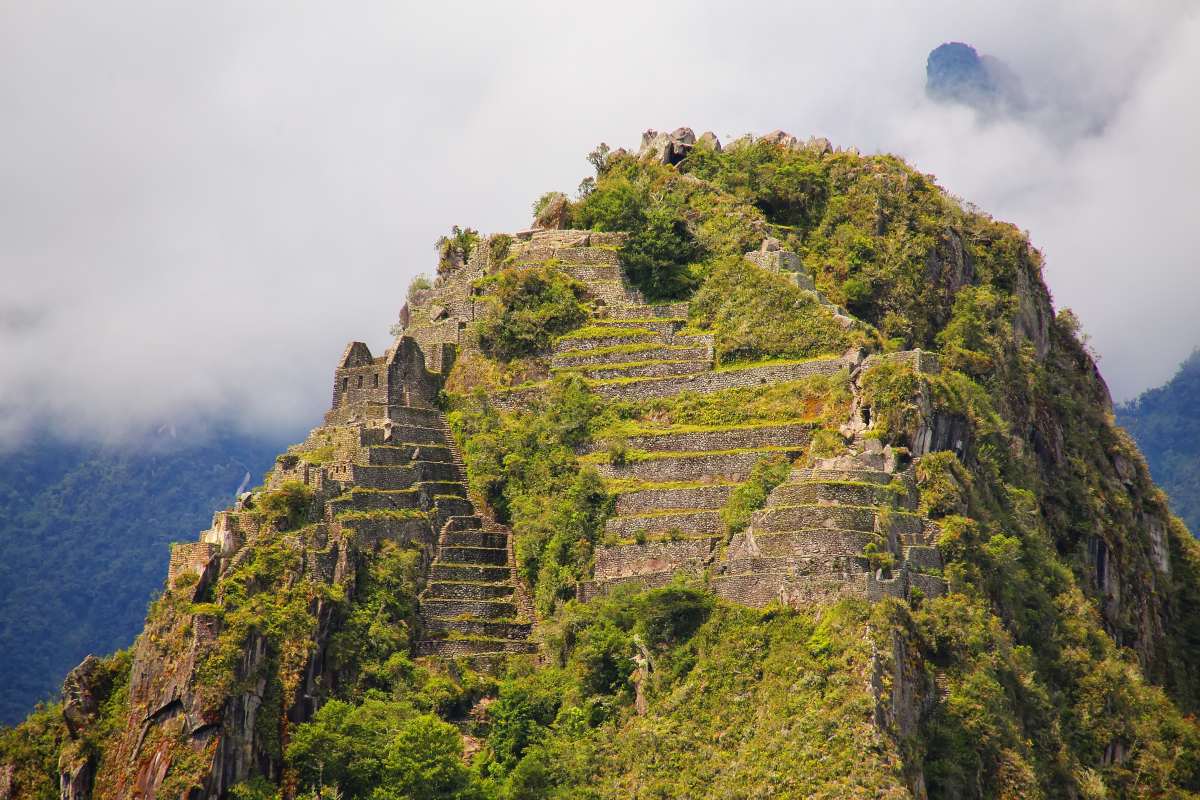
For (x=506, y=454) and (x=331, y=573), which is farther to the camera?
(x=506, y=454)

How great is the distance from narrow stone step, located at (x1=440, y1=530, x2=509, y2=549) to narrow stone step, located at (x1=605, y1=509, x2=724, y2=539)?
543 cm

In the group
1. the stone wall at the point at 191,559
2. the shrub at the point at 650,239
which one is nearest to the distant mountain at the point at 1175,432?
the shrub at the point at 650,239

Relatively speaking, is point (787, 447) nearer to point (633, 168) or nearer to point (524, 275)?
point (524, 275)

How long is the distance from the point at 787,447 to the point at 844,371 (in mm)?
4259

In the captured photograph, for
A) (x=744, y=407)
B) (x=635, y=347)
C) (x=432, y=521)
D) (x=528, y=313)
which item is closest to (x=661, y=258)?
(x=635, y=347)

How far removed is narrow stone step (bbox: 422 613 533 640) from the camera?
228 feet

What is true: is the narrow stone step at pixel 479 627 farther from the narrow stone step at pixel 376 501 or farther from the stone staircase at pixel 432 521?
the narrow stone step at pixel 376 501

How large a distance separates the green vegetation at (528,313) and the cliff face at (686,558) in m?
0.14

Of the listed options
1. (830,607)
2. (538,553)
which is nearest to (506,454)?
(538,553)

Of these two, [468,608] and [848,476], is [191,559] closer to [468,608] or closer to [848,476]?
[468,608]

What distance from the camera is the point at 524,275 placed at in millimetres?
82125

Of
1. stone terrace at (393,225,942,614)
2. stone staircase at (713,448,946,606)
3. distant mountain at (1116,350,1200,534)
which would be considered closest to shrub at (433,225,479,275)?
stone terrace at (393,225,942,614)

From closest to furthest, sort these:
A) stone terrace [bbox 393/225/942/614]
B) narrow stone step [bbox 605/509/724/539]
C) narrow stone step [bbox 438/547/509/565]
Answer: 1. stone terrace [bbox 393/225/942/614]
2. narrow stone step [bbox 605/509/724/539]
3. narrow stone step [bbox 438/547/509/565]

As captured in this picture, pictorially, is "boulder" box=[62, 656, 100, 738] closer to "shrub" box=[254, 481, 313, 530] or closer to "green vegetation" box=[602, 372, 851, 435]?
"shrub" box=[254, 481, 313, 530]
